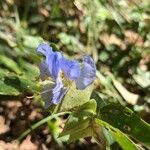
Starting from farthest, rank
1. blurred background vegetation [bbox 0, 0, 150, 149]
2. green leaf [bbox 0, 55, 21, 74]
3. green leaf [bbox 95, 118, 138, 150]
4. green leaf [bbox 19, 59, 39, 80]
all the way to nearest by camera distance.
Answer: blurred background vegetation [bbox 0, 0, 150, 149] → green leaf [bbox 0, 55, 21, 74] → green leaf [bbox 19, 59, 39, 80] → green leaf [bbox 95, 118, 138, 150]

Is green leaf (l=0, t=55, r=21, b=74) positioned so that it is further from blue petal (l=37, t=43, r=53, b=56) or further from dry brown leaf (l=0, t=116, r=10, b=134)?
blue petal (l=37, t=43, r=53, b=56)

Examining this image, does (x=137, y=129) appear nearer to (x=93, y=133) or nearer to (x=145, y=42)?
(x=93, y=133)

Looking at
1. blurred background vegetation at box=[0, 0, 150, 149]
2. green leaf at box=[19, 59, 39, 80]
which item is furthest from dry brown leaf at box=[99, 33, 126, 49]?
green leaf at box=[19, 59, 39, 80]

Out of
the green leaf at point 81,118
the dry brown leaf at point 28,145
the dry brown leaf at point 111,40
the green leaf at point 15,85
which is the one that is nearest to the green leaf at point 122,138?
the green leaf at point 81,118

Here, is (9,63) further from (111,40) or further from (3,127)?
(111,40)

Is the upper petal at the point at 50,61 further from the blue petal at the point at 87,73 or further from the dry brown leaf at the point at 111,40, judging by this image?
the dry brown leaf at the point at 111,40

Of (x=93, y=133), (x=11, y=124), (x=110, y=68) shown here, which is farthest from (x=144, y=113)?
(x=93, y=133)

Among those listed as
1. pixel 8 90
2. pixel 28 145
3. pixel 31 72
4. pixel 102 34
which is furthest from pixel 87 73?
pixel 102 34
